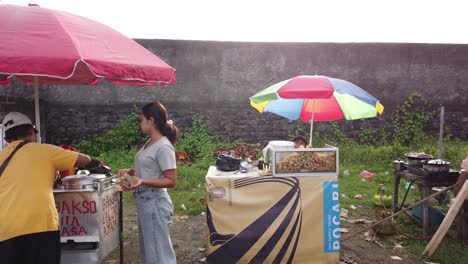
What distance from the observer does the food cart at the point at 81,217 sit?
3592 mm

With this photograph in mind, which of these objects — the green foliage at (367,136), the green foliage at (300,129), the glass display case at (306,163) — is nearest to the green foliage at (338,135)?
the green foliage at (367,136)

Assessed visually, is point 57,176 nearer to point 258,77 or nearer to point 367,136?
point 258,77

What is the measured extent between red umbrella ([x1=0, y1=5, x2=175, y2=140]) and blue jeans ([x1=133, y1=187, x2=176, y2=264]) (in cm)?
101

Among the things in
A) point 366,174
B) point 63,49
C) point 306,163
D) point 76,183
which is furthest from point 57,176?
point 366,174

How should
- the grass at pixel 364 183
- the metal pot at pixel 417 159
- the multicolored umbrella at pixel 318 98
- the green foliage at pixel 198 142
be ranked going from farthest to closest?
the green foliage at pixel 198 142 → the metal pot at pixel 417 159 → the grass at pixel 364 183 → the multicolored umbrella at pixel 318 98

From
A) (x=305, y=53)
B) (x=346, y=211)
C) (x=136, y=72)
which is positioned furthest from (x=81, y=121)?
(x=136, y=72)

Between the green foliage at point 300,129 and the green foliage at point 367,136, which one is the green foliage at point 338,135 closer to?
the green foliage at point 367,136

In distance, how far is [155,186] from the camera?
3281mm

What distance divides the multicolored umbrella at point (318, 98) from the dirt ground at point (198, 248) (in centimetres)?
153

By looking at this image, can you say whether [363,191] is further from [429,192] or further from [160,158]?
[160,158]

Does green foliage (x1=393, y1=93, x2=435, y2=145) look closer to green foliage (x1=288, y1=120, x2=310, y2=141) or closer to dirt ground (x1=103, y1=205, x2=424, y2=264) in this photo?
green foliage (x1=288, y1=120, x2=310, y2=141)

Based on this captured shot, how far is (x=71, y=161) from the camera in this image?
3.09 meters

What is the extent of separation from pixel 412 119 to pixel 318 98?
24.5 ft

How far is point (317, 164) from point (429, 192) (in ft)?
7.87
